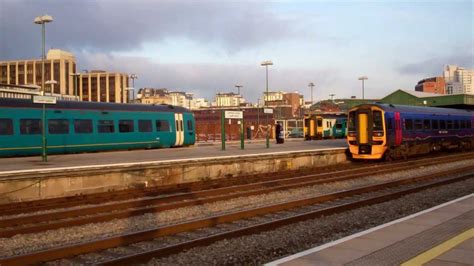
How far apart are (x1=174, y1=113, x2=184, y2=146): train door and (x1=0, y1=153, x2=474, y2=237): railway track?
14.7m

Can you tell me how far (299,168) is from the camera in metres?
23.9

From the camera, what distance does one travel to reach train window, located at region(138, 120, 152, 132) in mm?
28391

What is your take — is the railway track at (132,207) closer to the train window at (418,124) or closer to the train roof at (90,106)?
the train window at (418,124)

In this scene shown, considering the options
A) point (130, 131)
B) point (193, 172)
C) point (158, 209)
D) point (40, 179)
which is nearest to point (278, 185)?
point (193, 172)

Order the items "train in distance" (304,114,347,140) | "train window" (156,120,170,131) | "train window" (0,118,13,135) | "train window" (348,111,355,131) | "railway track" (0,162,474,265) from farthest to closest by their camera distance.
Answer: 1. "train in distance" (304,114,347,140)
2. "train window" (156,120,170,131)
3. "train window" (348,111,355,131)
4. "train window" (0,118,13,135)
5. "railway track" (0,162,474,265)

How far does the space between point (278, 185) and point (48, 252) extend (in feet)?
32.6

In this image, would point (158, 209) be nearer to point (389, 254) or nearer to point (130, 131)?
point (389, 254)

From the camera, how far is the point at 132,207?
12.2m

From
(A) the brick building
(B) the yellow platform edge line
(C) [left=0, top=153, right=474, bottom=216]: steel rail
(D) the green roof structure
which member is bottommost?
(C) [left=0, top=153, right=474, bottom=216]: steel rail

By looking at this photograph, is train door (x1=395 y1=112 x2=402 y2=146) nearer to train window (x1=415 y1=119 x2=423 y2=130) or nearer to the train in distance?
train window (x1=415 y1=119 x2=423 y2=130)

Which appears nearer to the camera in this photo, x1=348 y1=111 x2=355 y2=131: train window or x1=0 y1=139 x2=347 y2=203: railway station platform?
x1=0 y1=139 x2=347 y2=203: railway station platform

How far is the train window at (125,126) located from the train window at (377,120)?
1352 cm

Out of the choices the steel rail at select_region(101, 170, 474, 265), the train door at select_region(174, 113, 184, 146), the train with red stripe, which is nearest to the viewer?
the steel rail at select_region(101, 170, 474, 265)

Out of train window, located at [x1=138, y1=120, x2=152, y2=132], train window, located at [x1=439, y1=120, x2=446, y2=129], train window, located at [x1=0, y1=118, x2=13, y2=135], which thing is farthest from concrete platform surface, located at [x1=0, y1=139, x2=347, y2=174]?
train window, located at [x1=439, y1=120, x2=446, y2=129]
